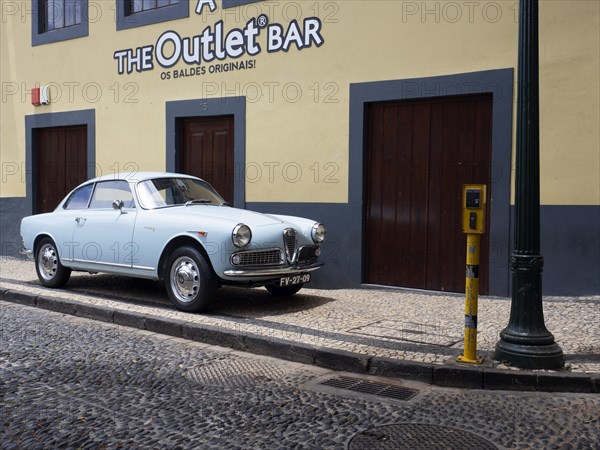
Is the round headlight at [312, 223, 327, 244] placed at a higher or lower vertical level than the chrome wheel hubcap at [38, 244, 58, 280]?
higher

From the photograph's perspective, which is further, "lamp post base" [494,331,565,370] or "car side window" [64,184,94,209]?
"car side window" [64,184,94,209]

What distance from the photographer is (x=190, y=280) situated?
281 inches

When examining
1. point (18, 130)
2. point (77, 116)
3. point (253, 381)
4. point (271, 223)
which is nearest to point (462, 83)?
point (271, 223)

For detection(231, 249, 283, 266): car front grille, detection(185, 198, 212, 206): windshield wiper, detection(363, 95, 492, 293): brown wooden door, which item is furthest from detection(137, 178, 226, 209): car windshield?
detection(363, 95, 492, 293): brown wooden door

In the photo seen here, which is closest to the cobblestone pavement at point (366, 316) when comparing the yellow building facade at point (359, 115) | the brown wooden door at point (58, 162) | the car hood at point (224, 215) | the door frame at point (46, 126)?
the yellow building facade at point (359, 115)

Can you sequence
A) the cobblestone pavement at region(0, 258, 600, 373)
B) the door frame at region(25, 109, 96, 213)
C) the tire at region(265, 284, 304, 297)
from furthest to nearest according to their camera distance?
the door frame at region(25, 109, 96, 213) < the tire at region(265, 284, 304, 297) < the cobblestone pavement at region(0, 258, 600, 373)

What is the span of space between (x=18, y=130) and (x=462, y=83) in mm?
9522

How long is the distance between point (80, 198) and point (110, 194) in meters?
0.70

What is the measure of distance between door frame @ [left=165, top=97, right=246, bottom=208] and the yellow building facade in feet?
0.09

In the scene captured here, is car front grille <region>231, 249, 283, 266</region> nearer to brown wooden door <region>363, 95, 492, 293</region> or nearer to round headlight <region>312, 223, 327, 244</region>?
round headlight <region>312, 223, 327, 244</region>

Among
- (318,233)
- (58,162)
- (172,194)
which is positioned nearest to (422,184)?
(318,233)

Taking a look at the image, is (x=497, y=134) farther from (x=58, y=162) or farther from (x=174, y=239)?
(x=58, y=162)

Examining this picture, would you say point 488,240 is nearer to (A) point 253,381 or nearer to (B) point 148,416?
(A) point 253,381

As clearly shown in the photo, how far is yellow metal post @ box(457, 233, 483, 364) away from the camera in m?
5.14
